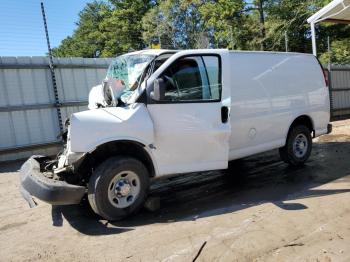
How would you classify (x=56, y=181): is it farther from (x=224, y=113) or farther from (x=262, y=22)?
(x=262, y=22)

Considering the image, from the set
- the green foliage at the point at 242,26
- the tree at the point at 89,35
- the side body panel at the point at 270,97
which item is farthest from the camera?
the tree at the point at 89,35

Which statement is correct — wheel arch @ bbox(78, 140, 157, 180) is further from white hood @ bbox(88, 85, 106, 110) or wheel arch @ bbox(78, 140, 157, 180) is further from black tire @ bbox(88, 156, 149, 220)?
white hood @ bbox(88, 85, 106, 110)

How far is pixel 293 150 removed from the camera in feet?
25.6

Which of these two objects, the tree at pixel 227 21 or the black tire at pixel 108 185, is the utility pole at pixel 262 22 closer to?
the tree at pixel 227 21

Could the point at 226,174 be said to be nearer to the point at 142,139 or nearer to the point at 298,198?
the point at 298,198

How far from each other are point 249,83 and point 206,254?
11.7ft

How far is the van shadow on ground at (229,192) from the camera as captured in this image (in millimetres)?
5270

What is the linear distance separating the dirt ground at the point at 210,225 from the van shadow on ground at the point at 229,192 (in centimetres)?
1

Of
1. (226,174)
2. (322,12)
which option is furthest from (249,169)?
(322,12)

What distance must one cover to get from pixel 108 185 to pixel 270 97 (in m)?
3.54

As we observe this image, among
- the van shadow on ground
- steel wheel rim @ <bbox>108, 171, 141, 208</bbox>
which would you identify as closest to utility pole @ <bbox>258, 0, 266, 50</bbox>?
the van shadow on ground

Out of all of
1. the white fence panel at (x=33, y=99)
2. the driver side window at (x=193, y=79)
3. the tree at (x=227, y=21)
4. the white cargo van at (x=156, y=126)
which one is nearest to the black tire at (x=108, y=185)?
the white cargo van at (x=156, y=126)

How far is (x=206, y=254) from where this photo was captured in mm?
4020

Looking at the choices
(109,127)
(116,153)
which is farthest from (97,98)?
(109,127)
